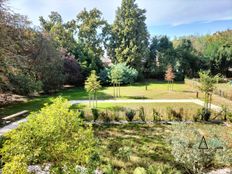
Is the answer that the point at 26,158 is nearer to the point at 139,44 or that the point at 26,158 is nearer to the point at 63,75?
the point at 63,75

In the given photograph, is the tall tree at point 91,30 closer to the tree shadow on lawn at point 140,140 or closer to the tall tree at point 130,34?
the tall tree at point 130,34

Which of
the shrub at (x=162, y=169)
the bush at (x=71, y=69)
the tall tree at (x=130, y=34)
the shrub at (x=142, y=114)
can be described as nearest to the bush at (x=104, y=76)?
the bush at (x=71, y=69)

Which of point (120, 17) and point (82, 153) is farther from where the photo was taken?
point (120, 17)

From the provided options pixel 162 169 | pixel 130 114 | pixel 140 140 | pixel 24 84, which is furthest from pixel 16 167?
pixel 24 84

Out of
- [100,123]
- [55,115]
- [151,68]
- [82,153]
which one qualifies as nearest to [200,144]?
[82,153]

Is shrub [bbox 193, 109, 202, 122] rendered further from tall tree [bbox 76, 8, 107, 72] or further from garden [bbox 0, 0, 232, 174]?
tall tree [bbox 76, 8, 107, 72]

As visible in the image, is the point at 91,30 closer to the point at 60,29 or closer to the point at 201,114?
the point at 60,29

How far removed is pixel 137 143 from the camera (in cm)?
1360

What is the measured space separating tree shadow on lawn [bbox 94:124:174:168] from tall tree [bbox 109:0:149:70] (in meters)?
26.6

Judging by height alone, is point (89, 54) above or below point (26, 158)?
above

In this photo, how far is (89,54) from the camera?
133ft

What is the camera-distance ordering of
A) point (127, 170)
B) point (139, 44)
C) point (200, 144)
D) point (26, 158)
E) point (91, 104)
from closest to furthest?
point (26, 158) → point (200, 144) → point (127, 170) → point (91, 104) → point (139, 44)

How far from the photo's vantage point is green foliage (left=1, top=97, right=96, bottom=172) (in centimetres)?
637

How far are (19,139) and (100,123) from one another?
36.7 feet
